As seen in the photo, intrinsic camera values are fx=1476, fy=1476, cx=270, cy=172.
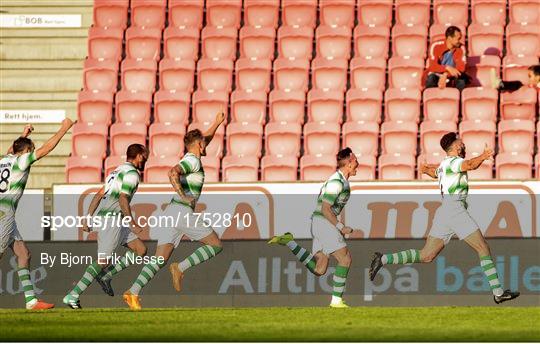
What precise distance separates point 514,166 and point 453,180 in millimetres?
4047

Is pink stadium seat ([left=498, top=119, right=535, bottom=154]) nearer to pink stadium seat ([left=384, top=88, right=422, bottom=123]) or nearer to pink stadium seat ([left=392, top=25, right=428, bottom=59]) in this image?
pink stadium seat ([left=384, top=88, right=422, bottom=123])

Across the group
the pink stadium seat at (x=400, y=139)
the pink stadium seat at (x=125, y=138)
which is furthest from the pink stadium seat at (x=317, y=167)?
the pink stadium seat at (x=125, y=138)

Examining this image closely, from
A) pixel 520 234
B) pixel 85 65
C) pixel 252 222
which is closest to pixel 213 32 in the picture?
pixel 85 65

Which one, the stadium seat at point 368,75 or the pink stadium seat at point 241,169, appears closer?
the pink stadium seat at point 241,169

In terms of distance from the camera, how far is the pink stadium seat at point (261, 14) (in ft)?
70.4

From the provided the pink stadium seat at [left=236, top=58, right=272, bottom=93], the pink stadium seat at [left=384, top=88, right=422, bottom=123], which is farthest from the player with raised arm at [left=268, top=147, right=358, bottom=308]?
the pink stadium seat at [left=236, top=58, right=272, bottom=93]

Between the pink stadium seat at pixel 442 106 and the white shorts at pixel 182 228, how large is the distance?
547 cm

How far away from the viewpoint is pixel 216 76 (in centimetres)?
2059

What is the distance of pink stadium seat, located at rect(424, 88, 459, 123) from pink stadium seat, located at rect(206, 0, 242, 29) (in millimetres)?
3501

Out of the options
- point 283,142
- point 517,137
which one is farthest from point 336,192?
point 517,137

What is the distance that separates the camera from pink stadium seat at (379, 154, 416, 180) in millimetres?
18438

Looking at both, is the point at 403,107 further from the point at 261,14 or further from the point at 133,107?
the point at 133,107

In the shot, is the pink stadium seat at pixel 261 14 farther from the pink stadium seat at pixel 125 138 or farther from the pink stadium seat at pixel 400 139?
the pink stadium seat at pixel 400 139

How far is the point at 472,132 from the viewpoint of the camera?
739 inches
